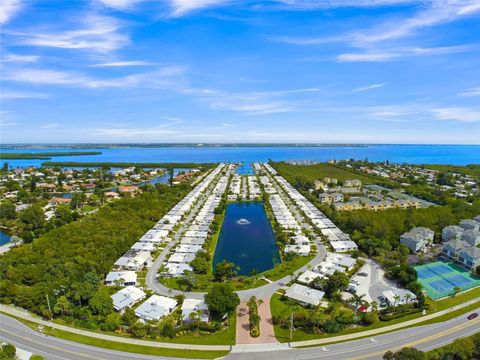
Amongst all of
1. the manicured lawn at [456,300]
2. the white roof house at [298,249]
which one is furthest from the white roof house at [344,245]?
the manicured lawn at [456,300]

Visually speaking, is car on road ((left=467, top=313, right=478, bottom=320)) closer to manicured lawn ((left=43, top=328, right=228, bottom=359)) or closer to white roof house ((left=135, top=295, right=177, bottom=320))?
manicured lawn ((left=43, top=328, right=228, bottom=359))

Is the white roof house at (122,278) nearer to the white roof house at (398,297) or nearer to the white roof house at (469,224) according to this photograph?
the white roof house at (398,297)

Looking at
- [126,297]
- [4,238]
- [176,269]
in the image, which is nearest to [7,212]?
[4,238]

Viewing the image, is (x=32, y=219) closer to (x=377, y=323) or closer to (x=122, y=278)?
(x=122, y=278)

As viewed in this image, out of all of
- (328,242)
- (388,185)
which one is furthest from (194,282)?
(388,185)

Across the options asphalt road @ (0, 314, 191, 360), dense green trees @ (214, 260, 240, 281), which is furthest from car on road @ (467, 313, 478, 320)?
asphalt road @ (0, 314, 191, 360)

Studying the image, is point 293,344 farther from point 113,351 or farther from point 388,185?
point 388,185

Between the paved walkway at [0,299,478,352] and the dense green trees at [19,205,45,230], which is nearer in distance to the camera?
the paved walkway at [0,299,478,352]
